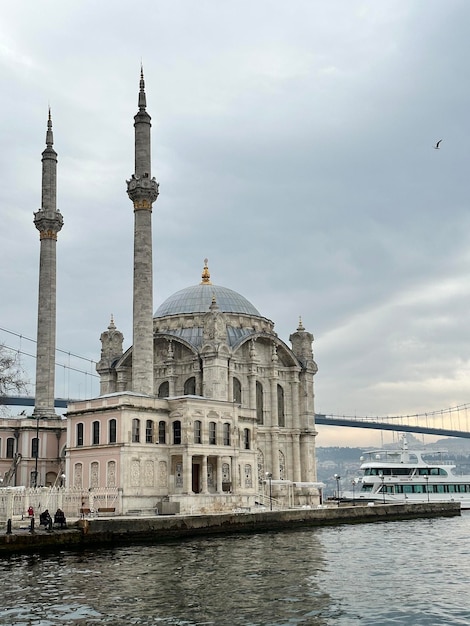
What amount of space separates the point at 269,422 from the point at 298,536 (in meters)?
26.0

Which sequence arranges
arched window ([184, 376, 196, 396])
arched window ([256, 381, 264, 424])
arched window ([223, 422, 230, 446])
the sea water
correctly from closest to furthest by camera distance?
the sea water, arched window ([223, 422, 230, 446]), arched window ([184, 376, 196, 396]), arched window ([256, 381, 264, 424])

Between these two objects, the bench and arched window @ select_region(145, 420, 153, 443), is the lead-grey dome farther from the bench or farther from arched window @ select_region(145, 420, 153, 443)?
the bench

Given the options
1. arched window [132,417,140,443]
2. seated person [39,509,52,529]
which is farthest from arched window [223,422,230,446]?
seated person [39,509,52,529]

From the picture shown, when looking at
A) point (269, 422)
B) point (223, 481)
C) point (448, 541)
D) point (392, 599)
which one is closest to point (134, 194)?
point (223, 481)

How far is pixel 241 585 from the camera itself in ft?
83.4

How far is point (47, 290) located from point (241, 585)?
39.9m

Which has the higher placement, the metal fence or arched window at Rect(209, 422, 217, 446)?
arched window at Rect(209, 422, 217, 446)

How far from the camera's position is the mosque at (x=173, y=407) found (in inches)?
1959

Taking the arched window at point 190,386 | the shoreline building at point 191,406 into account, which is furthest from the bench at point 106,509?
the arched window at point 190,386

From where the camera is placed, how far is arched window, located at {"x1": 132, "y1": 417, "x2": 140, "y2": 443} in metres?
49.2

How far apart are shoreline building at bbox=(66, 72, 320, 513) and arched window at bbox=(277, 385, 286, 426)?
0.12 meters

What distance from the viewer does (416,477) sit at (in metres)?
80.8

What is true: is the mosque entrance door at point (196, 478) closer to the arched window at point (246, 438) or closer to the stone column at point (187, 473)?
the stone column at point (187, 473)

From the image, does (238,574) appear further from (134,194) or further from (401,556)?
(134,194)
